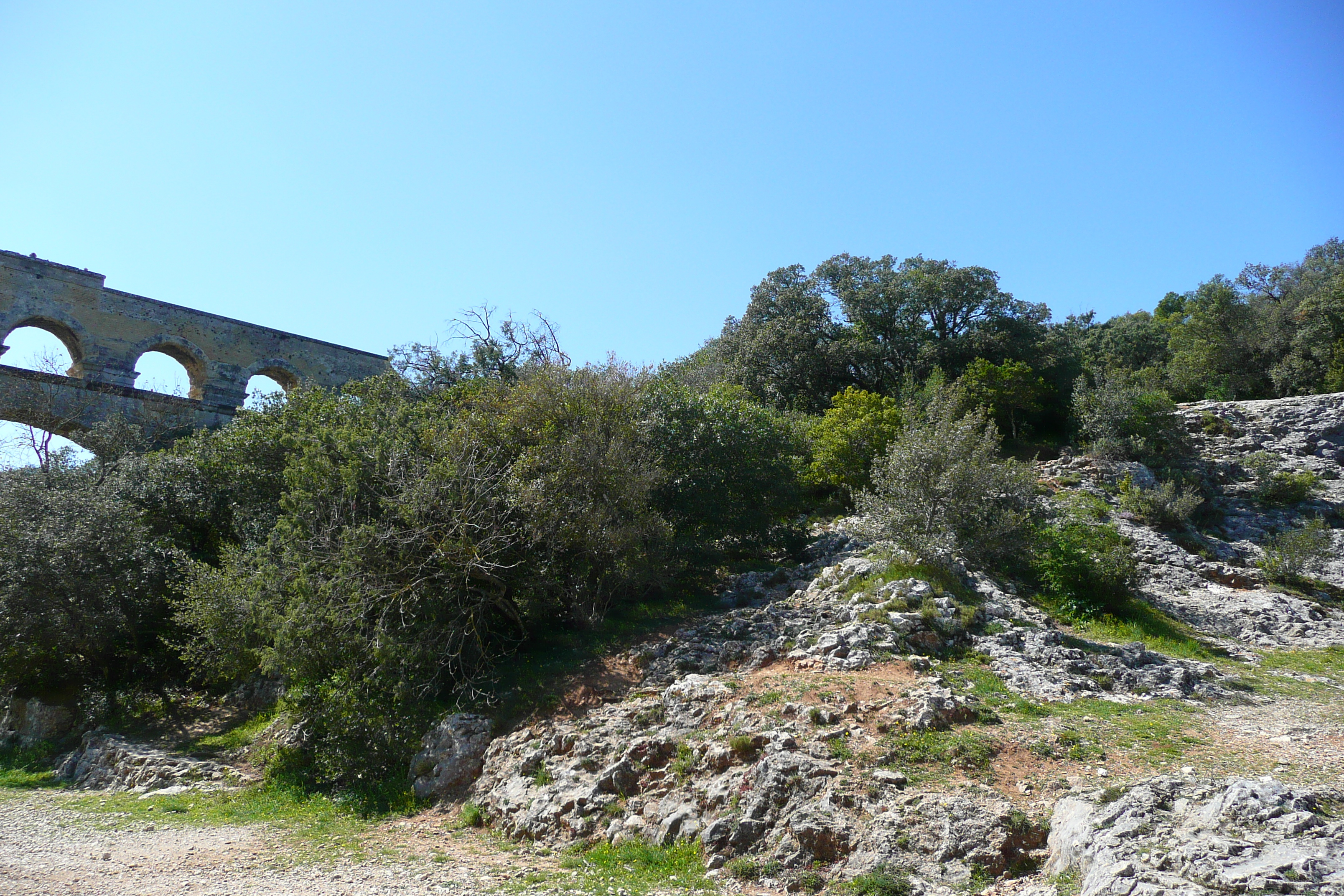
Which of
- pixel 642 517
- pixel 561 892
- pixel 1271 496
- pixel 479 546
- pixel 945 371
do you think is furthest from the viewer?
pixel 945 371

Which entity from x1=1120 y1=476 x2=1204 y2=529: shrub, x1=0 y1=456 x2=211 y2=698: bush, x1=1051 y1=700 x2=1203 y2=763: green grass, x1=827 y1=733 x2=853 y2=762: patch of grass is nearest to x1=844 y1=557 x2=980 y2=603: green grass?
x1=1051 y1=700 x2=1203 y2=763: green grass

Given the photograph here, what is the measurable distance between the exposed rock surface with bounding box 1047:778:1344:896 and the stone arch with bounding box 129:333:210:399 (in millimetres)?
33826

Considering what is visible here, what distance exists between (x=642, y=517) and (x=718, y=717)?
486cm

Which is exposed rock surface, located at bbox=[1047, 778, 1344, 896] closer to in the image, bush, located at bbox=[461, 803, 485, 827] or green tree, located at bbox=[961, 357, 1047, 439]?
bush, located at bbox=[461, 803, 485, 827]

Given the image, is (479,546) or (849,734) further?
(479,546)

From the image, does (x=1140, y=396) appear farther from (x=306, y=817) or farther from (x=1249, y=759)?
(x=306, y=817)

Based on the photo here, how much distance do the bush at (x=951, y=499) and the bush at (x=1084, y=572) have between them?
27.2 inches

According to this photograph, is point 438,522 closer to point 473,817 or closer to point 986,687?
point 473,817

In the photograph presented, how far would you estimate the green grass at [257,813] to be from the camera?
10250 millimetres

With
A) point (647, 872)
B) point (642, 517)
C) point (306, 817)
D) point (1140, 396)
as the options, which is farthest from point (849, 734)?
point (1140, 396)

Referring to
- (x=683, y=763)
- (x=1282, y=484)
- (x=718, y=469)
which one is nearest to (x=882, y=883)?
(x=683, y=763)

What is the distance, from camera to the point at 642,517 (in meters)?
14.8

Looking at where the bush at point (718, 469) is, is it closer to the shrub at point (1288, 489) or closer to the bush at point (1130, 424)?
the bush at point (1130, 424)

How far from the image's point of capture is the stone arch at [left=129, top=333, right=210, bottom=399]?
31094 mm
